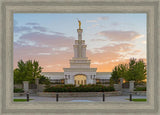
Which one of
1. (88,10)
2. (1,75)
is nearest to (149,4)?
(88,10)

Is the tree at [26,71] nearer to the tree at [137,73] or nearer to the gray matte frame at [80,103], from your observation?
the tree at [137,73]

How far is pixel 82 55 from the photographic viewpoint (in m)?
46.2

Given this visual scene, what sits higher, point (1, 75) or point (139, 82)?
point (1, 75)

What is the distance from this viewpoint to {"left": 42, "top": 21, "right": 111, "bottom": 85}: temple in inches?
1692

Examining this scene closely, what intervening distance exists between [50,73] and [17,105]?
140 ft

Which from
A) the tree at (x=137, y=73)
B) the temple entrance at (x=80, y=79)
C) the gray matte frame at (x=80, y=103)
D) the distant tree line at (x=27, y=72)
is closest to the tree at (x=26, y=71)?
the distant tree line at (x=27, y=72)

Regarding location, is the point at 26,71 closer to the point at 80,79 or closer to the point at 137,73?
the point at 137,73

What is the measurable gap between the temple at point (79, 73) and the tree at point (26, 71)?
629 inches

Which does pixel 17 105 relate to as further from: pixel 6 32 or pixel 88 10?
pixel 88 10

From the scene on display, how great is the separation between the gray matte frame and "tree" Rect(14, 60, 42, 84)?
749 inches

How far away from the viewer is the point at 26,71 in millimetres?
25641

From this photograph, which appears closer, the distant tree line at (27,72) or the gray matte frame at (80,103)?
the gray matte frame at (80,103)

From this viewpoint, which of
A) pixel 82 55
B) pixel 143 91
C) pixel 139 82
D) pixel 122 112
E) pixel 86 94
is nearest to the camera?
pixel 122 112

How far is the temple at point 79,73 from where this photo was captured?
42969 mm
